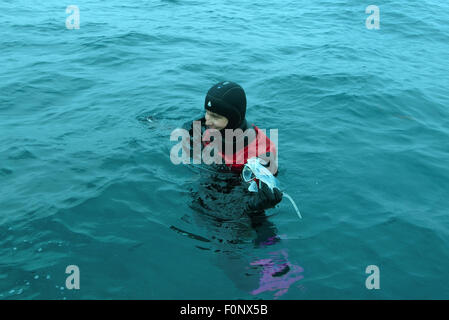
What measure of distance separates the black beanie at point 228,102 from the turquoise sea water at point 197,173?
3.67 ft

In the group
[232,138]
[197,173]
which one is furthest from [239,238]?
[197,173]

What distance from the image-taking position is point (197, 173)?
5.76 meters

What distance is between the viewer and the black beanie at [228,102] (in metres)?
5.04

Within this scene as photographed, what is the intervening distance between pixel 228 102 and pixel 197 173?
123cm

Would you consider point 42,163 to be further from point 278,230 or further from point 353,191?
point 353,191

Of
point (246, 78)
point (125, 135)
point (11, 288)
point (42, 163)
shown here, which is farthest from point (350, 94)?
point (11, 288)

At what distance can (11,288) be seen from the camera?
12.3ft

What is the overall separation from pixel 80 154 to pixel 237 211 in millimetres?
2648

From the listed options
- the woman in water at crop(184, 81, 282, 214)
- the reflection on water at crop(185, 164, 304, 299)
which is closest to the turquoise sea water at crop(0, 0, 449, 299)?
the reflection on water at crop(185, 164, 304, 299)

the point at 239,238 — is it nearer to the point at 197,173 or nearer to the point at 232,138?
the point at 232,138

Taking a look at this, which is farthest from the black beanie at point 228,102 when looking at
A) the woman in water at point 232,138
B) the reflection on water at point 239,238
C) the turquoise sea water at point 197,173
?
the turquoise sea water at point 197,173

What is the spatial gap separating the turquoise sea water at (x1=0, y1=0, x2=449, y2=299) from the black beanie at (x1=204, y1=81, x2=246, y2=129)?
1.12 m

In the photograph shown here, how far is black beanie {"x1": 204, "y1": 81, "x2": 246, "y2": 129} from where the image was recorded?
5043 mm

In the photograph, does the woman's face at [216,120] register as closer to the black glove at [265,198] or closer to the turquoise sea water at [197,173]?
the turquoise sea water at [197,173]
